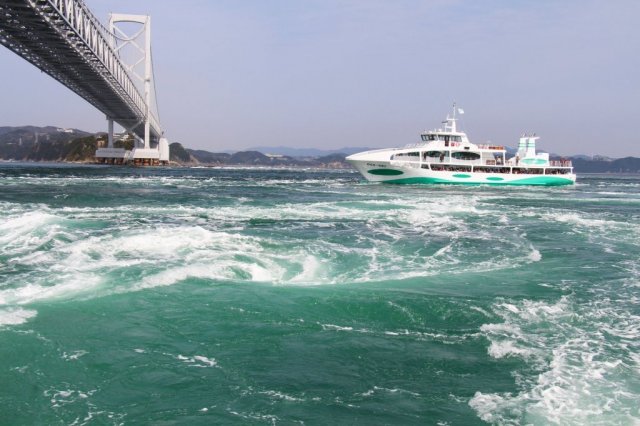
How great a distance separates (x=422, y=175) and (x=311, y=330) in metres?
45.1

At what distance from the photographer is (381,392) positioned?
18.7 feet

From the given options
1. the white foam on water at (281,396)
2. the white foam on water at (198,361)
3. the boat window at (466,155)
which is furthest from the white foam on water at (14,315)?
the boat window at (466,155)

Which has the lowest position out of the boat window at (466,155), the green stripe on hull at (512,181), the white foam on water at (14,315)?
the white foam on water at (14,315)

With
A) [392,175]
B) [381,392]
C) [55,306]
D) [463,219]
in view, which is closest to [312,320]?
[381,392]

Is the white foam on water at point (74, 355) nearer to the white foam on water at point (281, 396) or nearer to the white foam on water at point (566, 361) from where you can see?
the white foam on water at point (281, 396)

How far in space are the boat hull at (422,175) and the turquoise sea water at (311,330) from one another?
1401 inches

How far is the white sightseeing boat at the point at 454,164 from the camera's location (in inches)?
2030

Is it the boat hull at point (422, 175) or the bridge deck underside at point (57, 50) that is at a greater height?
the bridge deck underside at point (57, 50)

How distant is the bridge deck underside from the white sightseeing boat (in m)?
25.2

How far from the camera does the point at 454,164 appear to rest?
176ft

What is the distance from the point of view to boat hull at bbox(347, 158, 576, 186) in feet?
168

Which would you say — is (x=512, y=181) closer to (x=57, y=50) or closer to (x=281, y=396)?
(x=57, y=50)

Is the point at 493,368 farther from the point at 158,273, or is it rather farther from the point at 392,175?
the point at 392,175

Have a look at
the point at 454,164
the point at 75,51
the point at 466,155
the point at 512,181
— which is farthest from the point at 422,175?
the point at 75,51
